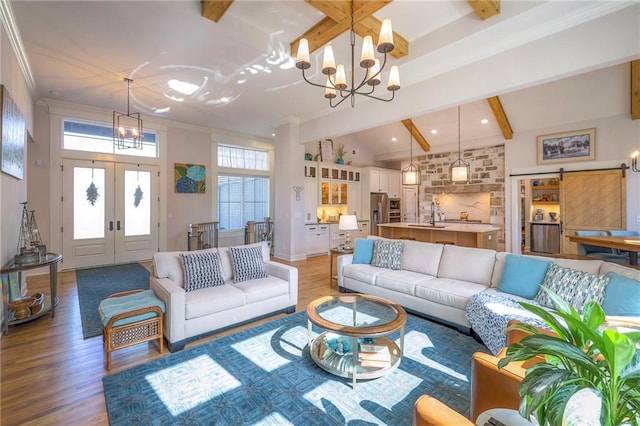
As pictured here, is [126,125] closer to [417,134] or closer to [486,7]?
[486,7]

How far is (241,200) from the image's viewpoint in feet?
26.1

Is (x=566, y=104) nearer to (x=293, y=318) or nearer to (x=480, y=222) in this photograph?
(x=480, y=222)

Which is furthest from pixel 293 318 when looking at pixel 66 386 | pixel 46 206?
pixel 46 206

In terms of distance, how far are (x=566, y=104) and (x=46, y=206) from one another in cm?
1070

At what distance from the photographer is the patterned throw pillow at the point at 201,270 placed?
3.08m

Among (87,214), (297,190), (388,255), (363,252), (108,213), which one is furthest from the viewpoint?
(297,190)

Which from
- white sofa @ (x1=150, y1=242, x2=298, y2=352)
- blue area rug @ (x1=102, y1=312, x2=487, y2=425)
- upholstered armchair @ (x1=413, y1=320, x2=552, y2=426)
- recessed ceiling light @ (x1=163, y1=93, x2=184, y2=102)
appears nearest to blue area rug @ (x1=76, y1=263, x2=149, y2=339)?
white sofa @ (x1=150, y1=242, x2=298, y2=352)

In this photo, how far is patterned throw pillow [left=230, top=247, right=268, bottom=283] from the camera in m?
3.43

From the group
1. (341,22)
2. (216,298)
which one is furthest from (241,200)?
(341,22)

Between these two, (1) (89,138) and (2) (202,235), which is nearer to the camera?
(1) (89,138)

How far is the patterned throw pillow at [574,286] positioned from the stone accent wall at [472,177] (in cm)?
521

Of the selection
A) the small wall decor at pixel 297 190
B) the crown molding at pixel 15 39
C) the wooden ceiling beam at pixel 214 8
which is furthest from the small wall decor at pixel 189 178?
the wooden ceiling beam at pixel 214 8

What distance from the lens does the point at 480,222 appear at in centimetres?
793

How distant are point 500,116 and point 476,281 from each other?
192 inches
